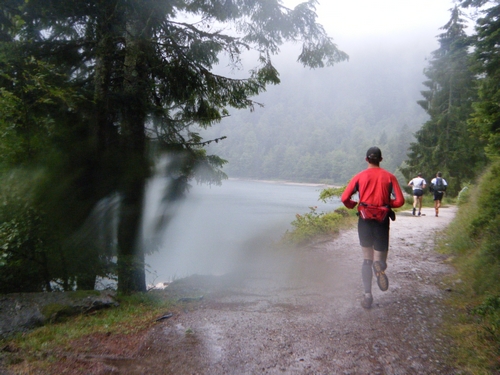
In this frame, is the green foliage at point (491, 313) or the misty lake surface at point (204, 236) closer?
the green foliage at point (491, 313)

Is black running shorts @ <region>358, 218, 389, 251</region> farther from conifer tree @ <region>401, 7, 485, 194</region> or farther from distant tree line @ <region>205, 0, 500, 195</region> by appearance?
conifer tree @ <region>401, 7, 485, 194</region>

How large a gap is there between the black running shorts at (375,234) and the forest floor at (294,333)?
2.51ft

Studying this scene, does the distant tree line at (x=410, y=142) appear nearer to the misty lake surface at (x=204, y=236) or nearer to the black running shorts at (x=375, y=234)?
the misty lake surface at (x=204, y=236)

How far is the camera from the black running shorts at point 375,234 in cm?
452

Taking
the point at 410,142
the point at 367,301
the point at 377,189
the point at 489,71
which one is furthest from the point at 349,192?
the point at 410,142

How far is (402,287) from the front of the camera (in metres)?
5.51

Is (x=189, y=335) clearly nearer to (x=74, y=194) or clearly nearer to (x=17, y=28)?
(x=74, y=194)

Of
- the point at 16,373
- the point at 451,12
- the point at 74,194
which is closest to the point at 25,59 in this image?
the point at 74,194

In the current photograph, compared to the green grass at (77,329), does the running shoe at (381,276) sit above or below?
above

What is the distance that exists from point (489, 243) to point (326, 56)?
476 cm

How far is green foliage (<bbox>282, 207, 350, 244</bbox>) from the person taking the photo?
1015 cm

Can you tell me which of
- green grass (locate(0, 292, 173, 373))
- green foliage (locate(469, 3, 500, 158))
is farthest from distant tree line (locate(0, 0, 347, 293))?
green foliage (locate(469, 3, 500, 158))

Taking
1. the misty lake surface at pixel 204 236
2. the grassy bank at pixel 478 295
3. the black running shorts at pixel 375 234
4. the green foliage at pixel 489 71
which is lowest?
the misty lake surface at pixel 204 236

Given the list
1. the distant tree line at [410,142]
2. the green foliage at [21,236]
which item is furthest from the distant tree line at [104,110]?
the distant tree line at [410,142]
